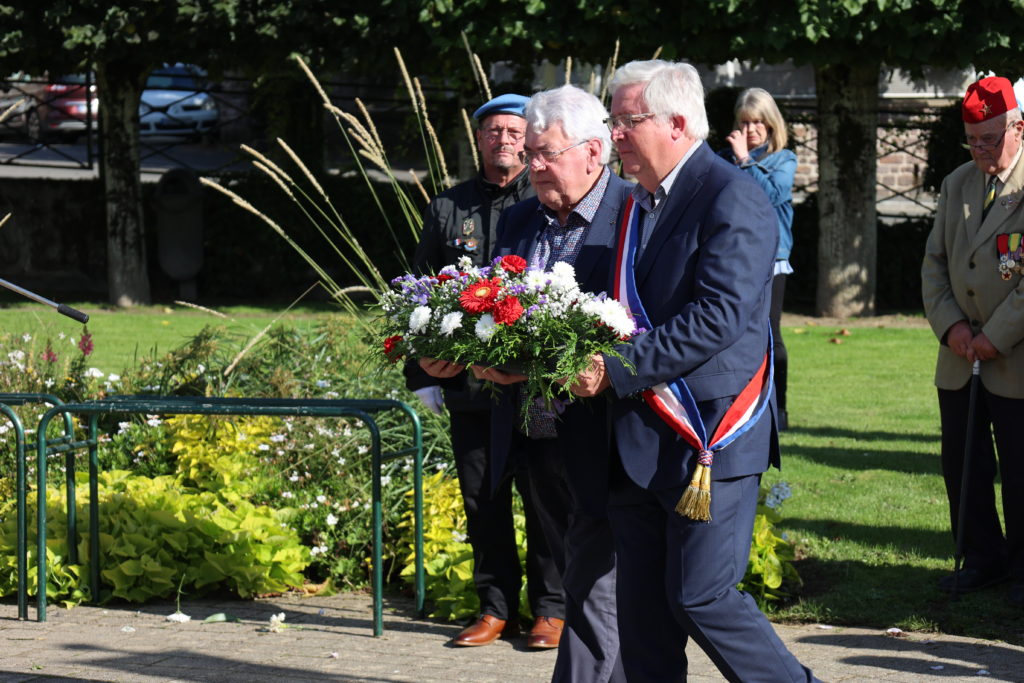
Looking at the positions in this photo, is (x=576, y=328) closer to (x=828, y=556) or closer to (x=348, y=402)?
(x=348, y=402)

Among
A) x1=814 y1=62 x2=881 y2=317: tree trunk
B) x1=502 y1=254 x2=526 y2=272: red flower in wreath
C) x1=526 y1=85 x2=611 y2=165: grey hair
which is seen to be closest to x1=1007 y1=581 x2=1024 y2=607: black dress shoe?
x1=526 y1=85 x2=611 y2=165: grey hair

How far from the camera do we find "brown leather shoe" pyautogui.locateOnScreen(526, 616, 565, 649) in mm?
5070

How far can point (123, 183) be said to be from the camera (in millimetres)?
15266

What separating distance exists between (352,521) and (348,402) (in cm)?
107

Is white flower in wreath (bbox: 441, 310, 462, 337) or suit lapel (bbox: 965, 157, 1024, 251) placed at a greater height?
suit lapel (bbox: 965, 157, 1024, 251)

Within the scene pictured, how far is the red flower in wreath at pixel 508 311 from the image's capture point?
3.55 m

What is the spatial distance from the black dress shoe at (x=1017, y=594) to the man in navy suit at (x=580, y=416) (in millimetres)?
1983

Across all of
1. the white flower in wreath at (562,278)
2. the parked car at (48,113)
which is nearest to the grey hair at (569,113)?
the white flower in wreath at (562,278)

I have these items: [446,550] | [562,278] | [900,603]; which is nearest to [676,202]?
[562,278]

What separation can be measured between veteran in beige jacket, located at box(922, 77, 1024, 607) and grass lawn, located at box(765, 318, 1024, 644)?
25 cm

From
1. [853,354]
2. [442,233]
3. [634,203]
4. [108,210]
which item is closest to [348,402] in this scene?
[442,233]

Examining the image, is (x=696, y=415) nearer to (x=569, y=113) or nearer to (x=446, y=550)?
(x=569, y=113)

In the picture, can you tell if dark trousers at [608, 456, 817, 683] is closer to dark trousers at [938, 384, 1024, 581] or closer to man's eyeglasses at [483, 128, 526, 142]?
man's eyeglasses at [483, 128, 526, 142]

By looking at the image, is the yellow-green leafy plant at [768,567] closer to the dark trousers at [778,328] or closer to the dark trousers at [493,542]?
the dark trousers at [493,542]
